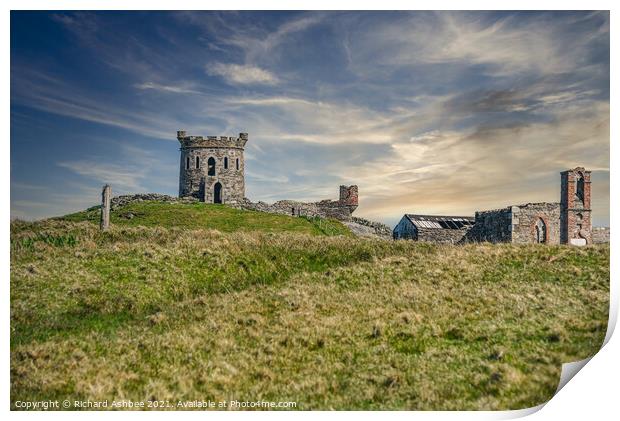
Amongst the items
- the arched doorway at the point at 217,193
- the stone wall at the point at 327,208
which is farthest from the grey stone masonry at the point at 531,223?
the arched doorway at the point at 217,193

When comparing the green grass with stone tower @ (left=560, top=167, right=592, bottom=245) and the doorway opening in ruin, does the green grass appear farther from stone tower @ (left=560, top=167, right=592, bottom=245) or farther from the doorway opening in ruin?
stone tower @ (left=560, top=167, right=592, bottom=245)

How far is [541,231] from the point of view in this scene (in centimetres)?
2050

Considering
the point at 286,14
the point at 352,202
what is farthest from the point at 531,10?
the point at 352,202

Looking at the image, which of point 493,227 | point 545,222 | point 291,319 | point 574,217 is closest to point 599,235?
point 574,217

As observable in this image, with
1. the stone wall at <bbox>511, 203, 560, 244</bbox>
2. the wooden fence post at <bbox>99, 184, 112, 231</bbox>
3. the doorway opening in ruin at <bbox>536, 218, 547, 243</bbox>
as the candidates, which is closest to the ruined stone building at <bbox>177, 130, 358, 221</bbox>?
the stone wall at <bbox>511, 203, 560, 244</bbox>

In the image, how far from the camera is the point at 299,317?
31.8 feet

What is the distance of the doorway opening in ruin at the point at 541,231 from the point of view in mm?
20438

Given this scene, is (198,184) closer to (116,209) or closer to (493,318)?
(116,209)

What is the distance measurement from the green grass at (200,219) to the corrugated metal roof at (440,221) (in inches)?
154

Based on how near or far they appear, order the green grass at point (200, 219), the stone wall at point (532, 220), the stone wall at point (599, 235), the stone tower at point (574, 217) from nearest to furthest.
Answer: the green grass at point (200, 219) → the stone tower at point (574, 217) → the stone wall at point (599, 235) → the stone wall at point (532, 220)

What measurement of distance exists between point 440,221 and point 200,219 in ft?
43.3

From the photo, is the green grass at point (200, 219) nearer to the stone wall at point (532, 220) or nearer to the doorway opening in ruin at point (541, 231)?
the stone wall at point (532, 220)

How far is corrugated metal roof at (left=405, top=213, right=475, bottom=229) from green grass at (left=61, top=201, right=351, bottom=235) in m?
3.92

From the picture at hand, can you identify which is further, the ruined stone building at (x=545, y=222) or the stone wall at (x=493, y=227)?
the stone wall at (x=493, y=227)
